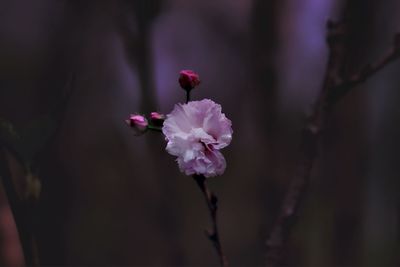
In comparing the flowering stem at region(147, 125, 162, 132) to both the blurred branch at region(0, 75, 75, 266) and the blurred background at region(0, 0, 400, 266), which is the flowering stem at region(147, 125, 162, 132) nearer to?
the blurred branch at region(0, 75, 75, 266)

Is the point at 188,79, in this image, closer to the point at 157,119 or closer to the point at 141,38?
the point at 157,119

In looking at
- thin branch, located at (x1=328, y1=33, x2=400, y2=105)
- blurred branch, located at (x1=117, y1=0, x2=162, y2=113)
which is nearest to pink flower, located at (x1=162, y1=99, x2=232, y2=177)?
thin branch, located at (x1=328, y1=33, x2=400, y2=105)

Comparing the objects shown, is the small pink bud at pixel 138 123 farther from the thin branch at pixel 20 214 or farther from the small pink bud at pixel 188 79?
the thin branch at pixel 20 214

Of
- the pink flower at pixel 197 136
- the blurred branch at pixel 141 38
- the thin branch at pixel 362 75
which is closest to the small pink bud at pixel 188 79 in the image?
the pink flower at pixel 197 136

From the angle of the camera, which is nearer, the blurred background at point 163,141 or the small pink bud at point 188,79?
the small pink bud at point 188,79

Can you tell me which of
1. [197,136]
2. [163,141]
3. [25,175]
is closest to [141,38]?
[163,141]

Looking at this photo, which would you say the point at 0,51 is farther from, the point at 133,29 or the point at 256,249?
the point at 256,249
